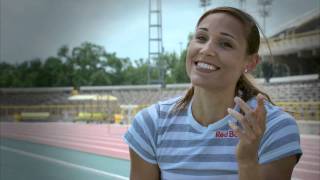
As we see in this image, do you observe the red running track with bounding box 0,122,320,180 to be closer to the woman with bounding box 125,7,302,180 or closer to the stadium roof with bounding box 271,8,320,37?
the stadium roof with bounding box 271,8,320,37

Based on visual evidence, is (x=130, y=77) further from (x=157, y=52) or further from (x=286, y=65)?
(x=286, y=65)

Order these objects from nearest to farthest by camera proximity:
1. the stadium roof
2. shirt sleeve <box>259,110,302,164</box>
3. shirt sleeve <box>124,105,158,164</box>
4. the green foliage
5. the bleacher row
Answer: shirt sleeve <box>259,110,302,164</box> < shirt sleeve <box>124,105,158,164</box> < the green foliage < the bleacher row < the stadium roof

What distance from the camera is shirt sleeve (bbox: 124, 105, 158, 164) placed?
104 cm

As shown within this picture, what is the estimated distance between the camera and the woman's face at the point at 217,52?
3.14 ft

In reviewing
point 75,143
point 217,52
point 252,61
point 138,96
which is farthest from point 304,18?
point 217,52

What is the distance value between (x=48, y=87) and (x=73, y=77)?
0.27m

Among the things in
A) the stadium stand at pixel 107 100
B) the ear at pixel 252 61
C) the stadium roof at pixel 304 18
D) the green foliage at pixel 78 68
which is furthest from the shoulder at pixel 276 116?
the stadium roof at pixel 304 18

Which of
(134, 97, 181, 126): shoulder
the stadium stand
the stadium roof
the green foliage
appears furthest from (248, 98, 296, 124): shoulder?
the stadium roof

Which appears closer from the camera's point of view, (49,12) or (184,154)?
(184,154)

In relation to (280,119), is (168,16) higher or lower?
higher

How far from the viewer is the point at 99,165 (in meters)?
3.74

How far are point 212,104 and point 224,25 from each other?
0.56ft

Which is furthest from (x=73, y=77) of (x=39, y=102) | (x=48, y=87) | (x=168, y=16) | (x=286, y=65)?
(x=286, y=65)

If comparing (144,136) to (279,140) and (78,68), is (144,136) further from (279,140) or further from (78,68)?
(78,68)
